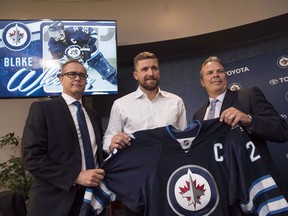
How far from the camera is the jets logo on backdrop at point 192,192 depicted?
56.4 inches

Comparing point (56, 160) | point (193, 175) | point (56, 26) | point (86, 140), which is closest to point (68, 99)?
point (86, 140)

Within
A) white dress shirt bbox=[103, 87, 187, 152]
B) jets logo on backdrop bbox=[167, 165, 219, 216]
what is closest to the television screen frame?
white dress shirt bbox=[103, 87, 187, 152]

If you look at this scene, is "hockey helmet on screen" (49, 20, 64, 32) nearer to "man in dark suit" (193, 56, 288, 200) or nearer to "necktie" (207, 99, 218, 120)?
"man in dark suit" (193, 56, 288, 200)

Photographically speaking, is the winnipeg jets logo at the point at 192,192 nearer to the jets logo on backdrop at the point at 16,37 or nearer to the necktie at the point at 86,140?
the necktie at the point at 86,140

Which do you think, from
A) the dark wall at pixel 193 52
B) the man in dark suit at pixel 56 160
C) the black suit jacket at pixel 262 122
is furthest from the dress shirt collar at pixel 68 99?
the dark wall at pixel 193 52

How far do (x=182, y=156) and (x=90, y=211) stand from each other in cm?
55

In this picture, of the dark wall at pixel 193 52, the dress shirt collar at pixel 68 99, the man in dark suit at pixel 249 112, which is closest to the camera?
the man in dark suit at pixel 249 112

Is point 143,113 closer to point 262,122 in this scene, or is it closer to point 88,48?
point 262,122

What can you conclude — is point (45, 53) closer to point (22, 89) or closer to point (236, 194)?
point (22, 89)

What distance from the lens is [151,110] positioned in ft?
6.48

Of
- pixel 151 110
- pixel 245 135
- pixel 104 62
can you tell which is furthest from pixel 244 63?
pixel 245 135

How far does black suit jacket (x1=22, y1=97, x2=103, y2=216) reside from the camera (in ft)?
5.24

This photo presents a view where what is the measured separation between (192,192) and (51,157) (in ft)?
2.61

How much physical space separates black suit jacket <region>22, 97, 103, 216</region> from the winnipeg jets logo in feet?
1.90
